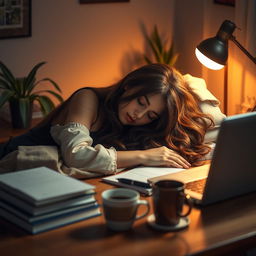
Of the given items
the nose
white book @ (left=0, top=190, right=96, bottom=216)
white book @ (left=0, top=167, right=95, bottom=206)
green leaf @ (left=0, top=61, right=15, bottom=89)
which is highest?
green leaf @ (left=0, top=61, right=15, bottom=89)

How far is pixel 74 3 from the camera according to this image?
3.88 metres

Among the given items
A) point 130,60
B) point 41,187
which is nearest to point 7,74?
point 130,60

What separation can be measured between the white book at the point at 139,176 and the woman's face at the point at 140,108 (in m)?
0.30

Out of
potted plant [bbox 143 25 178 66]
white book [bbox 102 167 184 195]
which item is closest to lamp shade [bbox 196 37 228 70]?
white book [bbox 102 167 184 195]

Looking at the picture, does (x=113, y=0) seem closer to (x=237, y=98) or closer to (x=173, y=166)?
(x=237, y=98)

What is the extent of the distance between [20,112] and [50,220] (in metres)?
1.80

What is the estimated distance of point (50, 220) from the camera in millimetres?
1667

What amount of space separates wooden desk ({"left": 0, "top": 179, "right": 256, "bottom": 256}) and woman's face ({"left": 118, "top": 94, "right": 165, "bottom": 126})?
2.42 ft

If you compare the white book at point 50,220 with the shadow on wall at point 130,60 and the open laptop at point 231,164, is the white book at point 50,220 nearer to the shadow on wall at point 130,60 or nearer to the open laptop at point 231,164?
the open laptop at point 231,164

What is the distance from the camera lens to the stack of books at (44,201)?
164cm

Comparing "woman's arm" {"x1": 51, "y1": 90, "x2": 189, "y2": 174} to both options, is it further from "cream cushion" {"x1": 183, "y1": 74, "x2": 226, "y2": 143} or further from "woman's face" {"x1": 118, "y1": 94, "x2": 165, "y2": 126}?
"cream cushion" {"x1": 183, "y1": 74, "x2": 226, "y2": 143}

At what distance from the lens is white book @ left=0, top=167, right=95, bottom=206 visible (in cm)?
164

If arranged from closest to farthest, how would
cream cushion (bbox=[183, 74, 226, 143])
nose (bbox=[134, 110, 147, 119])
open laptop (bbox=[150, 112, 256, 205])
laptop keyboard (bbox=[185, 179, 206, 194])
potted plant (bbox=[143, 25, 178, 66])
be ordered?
open laptop (bbox=[150, 112, 256, 205])
laptop keyboard (bbox=[185, 179, 206, 194])
nose (bbox=[134, 110, 147, 119])
cream cushion (bbox=[183, 74, 226, 143])
potted plant (bbox=[143, 25, 178, 66])

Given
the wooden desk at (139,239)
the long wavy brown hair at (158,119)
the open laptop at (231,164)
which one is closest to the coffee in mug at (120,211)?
the wooden desk at (139,239)
